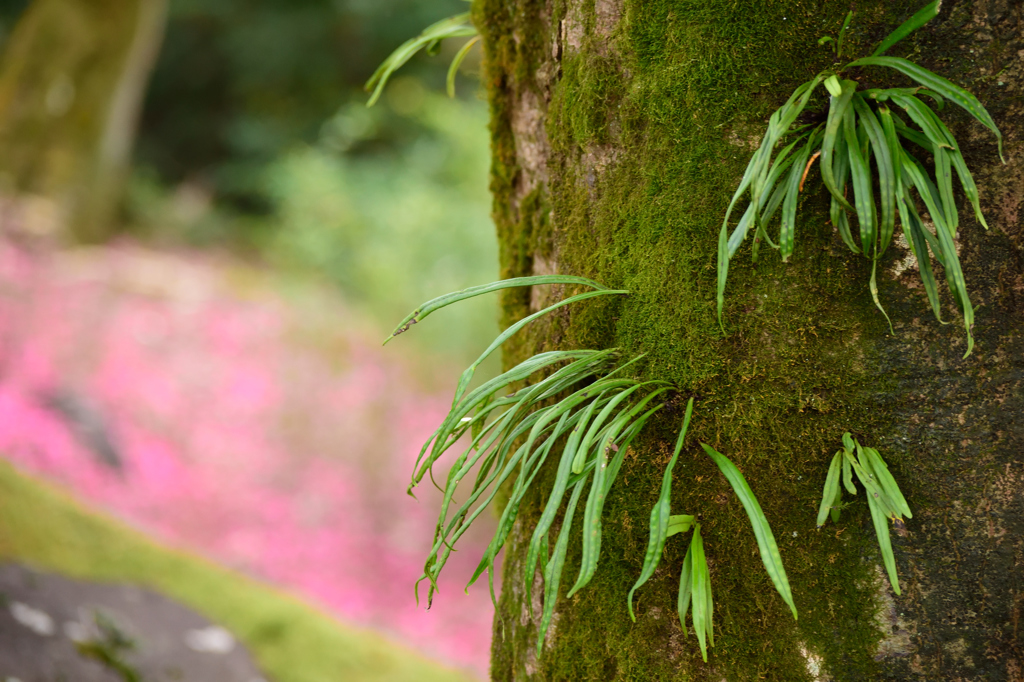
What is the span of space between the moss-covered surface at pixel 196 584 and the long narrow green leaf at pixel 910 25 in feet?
8.10

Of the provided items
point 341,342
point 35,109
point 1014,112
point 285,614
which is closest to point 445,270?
point 341,342

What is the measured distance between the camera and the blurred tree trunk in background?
783 cm

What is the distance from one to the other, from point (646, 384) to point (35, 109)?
9044 millimetres

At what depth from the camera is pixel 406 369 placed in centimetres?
729

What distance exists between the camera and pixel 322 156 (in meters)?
9.23

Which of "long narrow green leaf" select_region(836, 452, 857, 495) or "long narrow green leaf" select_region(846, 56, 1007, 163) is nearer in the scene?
"long narrow green leaf" select_region(846, 56, 1007, 163)

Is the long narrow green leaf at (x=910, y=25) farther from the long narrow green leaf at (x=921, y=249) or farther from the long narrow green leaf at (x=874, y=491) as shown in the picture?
the long narrow green leaf at (x=874, y=491)

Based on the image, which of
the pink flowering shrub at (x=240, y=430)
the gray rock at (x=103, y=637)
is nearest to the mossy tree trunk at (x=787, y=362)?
the gray rock at (x=103, y=637)

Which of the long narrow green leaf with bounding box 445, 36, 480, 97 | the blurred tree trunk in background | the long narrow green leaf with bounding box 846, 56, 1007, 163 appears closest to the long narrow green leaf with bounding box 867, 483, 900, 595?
the long narrow green leaf with bounding box 846, 56, 1007, 163

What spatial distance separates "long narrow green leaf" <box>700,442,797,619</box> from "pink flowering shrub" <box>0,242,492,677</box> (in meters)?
4.44

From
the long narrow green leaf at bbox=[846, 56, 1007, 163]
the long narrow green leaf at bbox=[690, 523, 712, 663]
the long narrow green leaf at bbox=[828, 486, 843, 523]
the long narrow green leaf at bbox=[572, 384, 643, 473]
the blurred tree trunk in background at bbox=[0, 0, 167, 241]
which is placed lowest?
the long narrow green leaf at bbox=[690, 523, 712, 663]

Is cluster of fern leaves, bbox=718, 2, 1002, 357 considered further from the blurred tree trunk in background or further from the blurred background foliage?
the blurred tree trunk in background

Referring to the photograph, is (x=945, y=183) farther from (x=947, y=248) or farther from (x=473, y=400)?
(x=473, y=400)

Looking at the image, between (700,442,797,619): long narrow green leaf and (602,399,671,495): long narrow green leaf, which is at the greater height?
(602,399,671,495): long narrow green leaf
